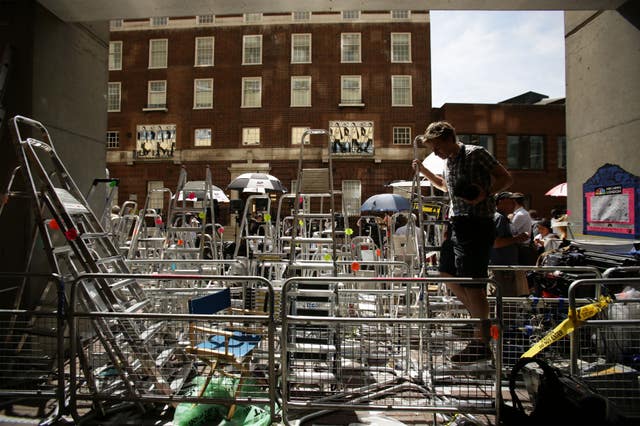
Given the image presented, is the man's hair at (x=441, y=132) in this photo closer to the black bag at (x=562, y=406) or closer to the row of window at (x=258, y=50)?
the black bag at (x=562, y=406)

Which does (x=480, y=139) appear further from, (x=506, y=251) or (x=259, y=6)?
→ (x=259, y=6)

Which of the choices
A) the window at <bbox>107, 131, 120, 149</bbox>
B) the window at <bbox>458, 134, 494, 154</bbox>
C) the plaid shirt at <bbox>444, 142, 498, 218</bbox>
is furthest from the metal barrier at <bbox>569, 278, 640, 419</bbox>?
the window at <bbox>107, 131, 120, 149</bbox>

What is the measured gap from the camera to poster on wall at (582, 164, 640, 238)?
464 cm

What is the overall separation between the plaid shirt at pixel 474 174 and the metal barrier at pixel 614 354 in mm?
947

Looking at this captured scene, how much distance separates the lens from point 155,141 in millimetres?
26781

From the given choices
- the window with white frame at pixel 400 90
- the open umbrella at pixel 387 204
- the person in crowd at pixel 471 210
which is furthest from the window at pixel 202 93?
the person in crowd at pixel 471 210

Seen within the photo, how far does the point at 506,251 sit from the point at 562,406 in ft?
9.41

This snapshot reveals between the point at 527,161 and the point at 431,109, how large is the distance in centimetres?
698

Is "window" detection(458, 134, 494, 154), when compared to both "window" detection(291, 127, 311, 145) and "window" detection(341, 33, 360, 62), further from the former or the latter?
"window" detection(291, 127, 311, 145)

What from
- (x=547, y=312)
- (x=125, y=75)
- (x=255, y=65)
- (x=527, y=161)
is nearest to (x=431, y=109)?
(x=527, y=161)

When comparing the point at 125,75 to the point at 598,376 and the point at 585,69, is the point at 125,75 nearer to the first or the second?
the point at 585,69

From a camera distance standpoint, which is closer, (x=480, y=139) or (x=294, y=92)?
(x=480, y=139)

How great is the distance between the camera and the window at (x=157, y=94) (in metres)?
27.2

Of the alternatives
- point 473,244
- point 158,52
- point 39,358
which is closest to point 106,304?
point 39,358
